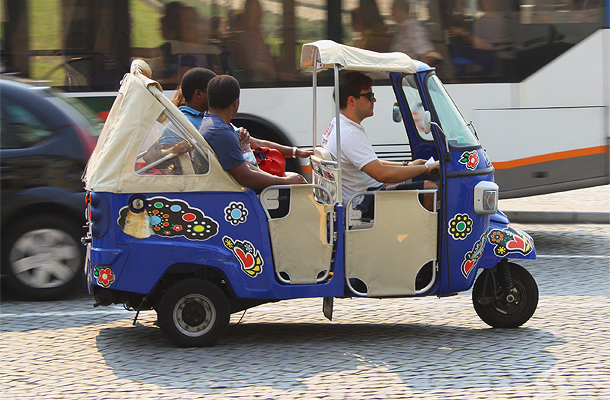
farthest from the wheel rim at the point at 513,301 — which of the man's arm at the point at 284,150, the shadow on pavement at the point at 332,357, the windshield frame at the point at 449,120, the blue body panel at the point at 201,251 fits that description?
the man's arm at the point at 284,150

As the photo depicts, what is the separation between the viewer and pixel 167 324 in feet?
16.6

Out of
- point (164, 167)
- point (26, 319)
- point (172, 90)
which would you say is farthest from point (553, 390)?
point (172, 90)

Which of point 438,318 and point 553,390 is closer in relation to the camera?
point 553,390

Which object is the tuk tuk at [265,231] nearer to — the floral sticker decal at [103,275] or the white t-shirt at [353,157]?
the floral sticker decal at [103,275]

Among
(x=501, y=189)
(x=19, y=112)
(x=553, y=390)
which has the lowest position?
(x=553, y=390)

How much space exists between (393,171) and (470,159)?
20.9 inches

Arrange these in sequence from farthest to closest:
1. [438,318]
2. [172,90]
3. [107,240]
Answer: [172,90]
[438,318]
[107,240]

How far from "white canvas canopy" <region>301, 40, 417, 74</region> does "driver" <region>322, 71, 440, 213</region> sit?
271 millimetres

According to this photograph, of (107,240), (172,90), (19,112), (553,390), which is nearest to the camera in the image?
(553,390)

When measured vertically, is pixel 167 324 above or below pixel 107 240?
below

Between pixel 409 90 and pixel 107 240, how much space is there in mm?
2408

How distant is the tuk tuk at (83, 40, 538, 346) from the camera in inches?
195

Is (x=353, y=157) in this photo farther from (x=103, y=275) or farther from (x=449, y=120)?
(x=103, y=275)

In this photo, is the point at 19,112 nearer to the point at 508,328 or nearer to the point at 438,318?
the point at 438,318
